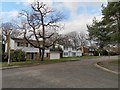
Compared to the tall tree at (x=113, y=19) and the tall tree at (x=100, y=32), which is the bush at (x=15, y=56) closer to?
the tall tree at (x=100, y=32)

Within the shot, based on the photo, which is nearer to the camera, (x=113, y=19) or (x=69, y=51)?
(x=113, y=19)

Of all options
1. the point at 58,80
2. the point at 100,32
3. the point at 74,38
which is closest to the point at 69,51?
the point at 74,38

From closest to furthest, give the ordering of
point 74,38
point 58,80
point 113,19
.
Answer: point 58,80, point 113,19, point 74,38

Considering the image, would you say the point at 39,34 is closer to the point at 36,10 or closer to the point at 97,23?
the point at 36,10

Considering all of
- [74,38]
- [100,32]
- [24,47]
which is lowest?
[24,47]

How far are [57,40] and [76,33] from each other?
5678 cm

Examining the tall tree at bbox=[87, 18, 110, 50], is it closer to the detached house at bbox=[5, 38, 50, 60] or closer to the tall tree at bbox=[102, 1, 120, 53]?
the tall tree at bbox=[102, 1, 120, 53]

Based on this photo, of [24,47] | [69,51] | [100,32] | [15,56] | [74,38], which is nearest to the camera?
[100,32]

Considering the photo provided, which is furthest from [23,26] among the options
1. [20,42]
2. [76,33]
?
[76,33]

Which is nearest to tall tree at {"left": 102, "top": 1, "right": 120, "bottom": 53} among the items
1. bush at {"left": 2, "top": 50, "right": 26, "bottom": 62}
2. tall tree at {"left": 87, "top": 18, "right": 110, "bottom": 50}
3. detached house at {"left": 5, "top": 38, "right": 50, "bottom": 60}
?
tall tree at {"left": 87, "top": 18, "right": 110, "bottom": 50}

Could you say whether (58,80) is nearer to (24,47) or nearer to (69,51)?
(24,47)

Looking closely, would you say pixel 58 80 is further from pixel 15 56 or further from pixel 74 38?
pixel 74 38

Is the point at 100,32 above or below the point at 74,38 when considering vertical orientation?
below

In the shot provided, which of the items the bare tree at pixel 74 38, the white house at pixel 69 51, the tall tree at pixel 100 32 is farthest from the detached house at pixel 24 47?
the bare tree at pixel 74 38
